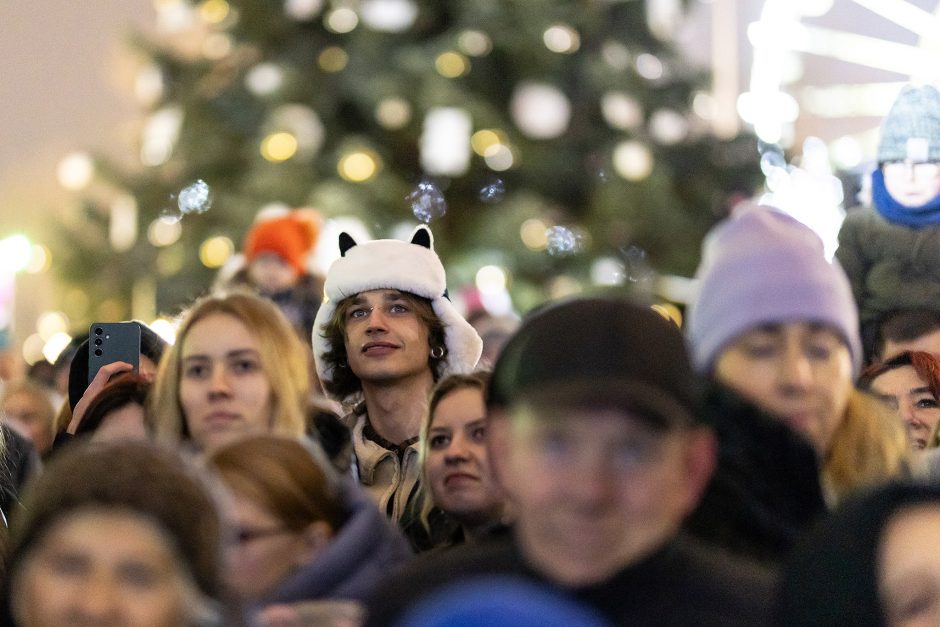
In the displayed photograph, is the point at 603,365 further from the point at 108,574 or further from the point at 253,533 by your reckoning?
the point at 253,533

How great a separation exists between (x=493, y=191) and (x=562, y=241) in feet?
1.61

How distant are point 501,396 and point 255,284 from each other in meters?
4.10

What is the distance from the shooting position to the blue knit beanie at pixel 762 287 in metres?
2.29

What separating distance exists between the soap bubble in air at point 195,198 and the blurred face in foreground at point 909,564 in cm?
776

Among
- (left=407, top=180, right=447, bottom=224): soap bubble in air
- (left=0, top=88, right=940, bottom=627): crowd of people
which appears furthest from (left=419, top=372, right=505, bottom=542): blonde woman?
(left=407, top=180, right=447, bottom=224): soap bubble in air

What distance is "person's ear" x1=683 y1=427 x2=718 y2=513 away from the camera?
177 centimetres

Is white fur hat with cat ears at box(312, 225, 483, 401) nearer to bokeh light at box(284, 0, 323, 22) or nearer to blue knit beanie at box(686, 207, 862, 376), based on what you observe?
blue knit beanie at box(686, 207, 862, 376)

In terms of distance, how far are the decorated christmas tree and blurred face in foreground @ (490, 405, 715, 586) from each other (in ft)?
21.8

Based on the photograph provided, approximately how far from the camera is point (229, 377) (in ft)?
10.5

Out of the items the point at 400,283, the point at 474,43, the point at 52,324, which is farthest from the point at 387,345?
the point at 52,324

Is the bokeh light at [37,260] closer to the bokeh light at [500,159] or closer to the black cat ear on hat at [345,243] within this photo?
the bokeh light at [500,159]

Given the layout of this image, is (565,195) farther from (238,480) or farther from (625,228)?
(238,480)

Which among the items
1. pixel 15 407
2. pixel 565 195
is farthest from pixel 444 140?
pixel 15 407

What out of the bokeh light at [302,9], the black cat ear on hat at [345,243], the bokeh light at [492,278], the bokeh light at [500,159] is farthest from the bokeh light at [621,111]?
the black cat ear on hat at [345,243]
